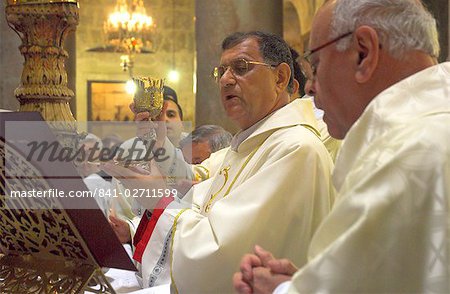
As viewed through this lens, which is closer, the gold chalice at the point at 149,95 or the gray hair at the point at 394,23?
the gray hair at the point at 394,23

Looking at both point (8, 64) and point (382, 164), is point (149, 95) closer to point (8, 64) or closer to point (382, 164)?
point (382, 164)

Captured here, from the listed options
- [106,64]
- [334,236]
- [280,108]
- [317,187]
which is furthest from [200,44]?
[106,64]

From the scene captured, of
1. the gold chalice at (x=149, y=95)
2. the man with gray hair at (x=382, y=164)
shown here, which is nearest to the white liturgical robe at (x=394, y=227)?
the man with gray hair at (x=382, y=164)

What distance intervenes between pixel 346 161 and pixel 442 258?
325 mm

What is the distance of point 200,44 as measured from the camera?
24.8ft

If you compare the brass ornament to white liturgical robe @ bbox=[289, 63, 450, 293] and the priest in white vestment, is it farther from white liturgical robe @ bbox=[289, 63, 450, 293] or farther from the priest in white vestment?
white liturgical robe @ bbox=[289, 63, 450, 293]

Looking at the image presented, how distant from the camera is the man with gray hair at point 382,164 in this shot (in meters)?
1.58

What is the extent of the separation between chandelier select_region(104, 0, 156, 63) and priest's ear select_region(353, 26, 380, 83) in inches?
623

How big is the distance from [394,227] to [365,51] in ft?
1.69

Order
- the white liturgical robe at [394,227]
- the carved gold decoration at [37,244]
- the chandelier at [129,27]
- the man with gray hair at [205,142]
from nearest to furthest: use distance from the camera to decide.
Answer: the white liturgical robe at [394,227]
the carved gold decoration at [37,244]
the man with gray hair at [205,142]
the chandelier at [129,27]

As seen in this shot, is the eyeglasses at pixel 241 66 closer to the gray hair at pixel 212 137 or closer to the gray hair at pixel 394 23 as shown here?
the gray hair at pixel 394 23

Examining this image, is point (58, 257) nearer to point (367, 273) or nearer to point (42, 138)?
point (42, 138)

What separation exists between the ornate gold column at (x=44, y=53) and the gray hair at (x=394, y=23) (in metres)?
1.04

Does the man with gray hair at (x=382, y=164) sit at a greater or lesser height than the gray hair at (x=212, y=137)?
greater
